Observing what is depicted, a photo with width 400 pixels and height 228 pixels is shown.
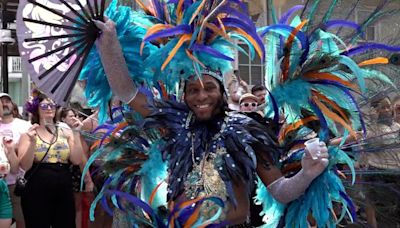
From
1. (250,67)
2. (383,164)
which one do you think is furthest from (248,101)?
(383,164)

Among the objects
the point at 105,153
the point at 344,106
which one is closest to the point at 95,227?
the point at 105,153

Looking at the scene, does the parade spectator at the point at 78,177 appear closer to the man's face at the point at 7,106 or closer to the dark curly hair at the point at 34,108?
the dark curly hair at the point at 34,108

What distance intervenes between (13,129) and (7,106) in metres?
0.36

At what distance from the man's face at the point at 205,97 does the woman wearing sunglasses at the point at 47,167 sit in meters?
2.88

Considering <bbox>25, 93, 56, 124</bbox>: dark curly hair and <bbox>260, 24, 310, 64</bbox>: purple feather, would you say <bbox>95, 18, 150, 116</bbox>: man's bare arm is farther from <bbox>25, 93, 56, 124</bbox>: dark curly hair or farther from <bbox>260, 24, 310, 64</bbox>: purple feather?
<bbox>25, 93, 56, 124</bbox>: dark curly hair

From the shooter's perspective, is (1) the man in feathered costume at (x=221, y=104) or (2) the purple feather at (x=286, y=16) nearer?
(1) the man in feathered costume at (x=221, y=104)

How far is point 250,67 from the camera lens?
668 cm

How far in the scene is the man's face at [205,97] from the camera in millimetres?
3012

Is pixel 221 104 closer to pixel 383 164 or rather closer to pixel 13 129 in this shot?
pixel 383 164

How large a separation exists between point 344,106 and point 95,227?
3698 millimetres

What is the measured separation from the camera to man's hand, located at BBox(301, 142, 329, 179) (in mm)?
2811

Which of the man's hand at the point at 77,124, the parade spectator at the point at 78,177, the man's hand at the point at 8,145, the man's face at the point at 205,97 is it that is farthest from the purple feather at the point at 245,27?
the man's hand at the point at 8,145

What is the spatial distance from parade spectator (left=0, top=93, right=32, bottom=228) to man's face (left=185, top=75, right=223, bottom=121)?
11.3ft

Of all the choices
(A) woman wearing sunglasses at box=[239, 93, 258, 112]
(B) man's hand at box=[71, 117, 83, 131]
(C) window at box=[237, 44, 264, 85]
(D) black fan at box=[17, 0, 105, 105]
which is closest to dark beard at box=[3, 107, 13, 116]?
(B) man's hand at box=[71, 117, 83, 131]
